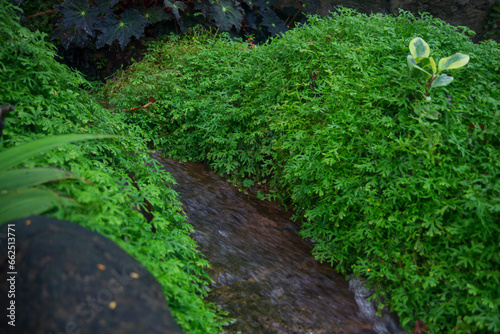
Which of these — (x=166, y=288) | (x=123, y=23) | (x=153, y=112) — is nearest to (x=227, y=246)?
(x=166, y=288)

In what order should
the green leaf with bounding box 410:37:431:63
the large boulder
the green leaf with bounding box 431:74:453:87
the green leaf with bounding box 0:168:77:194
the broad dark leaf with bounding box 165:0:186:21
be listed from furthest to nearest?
the broad dark leaf with bounding box 165:0:186:21 < the green leaf with bounding box 410:37:431:63 < the green leaf with bounding box 431:74:453:87 < the green leaf with bounding box 0:168:77:194 < the large boulder

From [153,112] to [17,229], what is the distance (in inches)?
135

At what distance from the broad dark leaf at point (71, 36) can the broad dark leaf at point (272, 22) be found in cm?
316

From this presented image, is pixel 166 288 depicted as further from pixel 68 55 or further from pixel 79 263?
pixel 68 55

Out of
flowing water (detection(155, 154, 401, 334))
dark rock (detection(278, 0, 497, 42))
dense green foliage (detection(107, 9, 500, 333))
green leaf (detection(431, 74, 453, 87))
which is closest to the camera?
dense green foliage (detection(107, 9, 500, 333))

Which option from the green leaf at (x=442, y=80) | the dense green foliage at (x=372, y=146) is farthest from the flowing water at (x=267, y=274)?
the green leaf at (x=442, y=80)

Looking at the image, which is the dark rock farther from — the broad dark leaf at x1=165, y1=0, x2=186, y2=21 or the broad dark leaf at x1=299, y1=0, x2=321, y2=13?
the broad dark leaf at x1=165, y1=0, x2=186, y2=21

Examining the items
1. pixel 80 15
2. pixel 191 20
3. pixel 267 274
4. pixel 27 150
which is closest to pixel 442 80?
pixel 267 274

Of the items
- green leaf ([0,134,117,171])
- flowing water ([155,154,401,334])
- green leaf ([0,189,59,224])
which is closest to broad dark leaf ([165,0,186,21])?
flowing water ([155,154,401,334])

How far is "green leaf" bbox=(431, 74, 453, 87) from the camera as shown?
9.66 feet

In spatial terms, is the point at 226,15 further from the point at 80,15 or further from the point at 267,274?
the point at 267,274

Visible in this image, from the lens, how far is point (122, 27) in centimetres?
575

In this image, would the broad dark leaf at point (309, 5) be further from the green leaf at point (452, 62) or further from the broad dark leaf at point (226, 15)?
the green leaf at point (452, 62)

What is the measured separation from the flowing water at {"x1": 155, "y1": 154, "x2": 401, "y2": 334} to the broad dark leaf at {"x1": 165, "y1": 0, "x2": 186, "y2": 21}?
3205 millimetres
